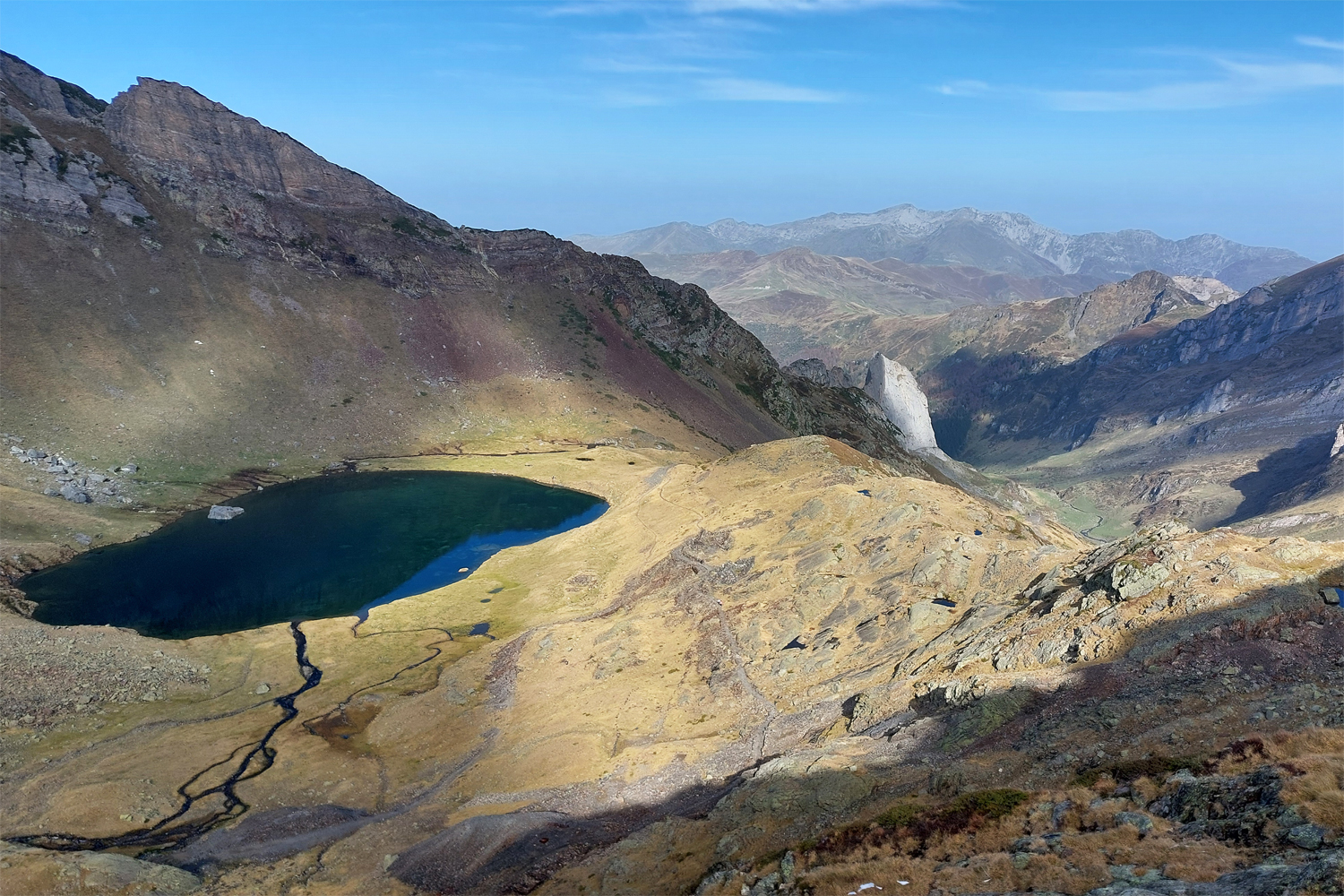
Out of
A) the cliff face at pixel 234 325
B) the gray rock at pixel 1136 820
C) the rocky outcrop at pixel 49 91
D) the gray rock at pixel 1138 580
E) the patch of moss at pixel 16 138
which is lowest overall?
the gray rock at pixel 1136 820

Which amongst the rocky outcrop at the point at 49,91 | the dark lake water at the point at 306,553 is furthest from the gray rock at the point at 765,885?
the rocky outcrop at the point at 49,91

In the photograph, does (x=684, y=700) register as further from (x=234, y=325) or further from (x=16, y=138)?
(x=16, y=138)

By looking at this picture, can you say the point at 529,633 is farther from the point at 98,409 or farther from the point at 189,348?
the point at 189,348

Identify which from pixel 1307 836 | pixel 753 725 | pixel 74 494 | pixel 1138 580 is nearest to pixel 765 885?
pixel 1307 836

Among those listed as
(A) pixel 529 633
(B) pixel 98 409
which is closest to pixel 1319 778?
(A) pixel 529 633

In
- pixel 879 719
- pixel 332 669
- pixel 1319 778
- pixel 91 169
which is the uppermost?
pixel 91 169

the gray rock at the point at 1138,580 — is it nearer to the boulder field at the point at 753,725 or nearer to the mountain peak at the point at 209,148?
the boulder field at the point at 753,725
